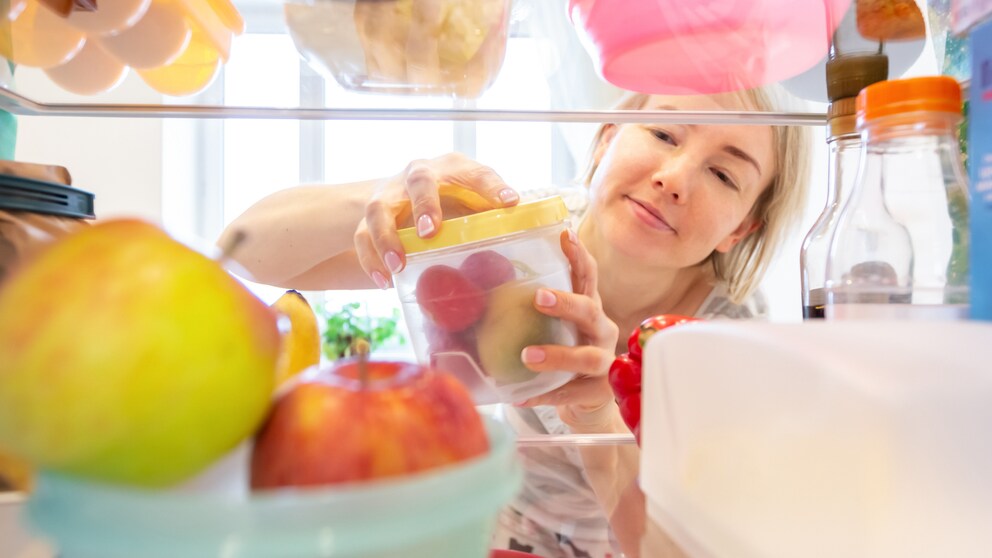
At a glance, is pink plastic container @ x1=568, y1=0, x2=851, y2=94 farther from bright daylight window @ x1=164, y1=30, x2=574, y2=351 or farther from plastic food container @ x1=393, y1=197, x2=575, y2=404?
bright daylight window @ x1=164, y1=30, x2=574, y2=351

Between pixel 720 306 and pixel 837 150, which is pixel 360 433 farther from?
pixel 720 306

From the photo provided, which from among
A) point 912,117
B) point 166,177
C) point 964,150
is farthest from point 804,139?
point 166,177

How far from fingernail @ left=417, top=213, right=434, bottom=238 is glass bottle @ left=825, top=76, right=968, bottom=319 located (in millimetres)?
300

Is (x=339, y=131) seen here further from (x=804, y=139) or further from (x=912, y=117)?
(x=912, y=117)

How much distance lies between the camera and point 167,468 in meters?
0.24

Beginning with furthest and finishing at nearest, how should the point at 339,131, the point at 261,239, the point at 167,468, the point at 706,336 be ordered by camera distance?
the point at 339,131, the point at 261,239, the point at 706,336, the point at 167,468

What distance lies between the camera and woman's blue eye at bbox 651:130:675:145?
3.31ft

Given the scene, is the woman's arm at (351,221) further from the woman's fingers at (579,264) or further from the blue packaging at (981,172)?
the blue packaging at (981,172)

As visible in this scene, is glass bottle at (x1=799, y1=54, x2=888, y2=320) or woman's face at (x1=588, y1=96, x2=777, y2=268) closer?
glass bottle at (x1=799, y1=54, x2=888, y2=320)

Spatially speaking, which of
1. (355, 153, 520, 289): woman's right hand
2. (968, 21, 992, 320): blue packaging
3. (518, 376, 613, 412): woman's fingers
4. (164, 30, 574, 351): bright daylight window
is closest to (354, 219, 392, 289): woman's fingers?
(355, 153, 520, 289): woman's right hand

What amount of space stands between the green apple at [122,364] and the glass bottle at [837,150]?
419mm

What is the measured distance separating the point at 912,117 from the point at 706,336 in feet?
0.61

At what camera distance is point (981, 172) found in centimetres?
40

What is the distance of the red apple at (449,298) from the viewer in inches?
21.4
